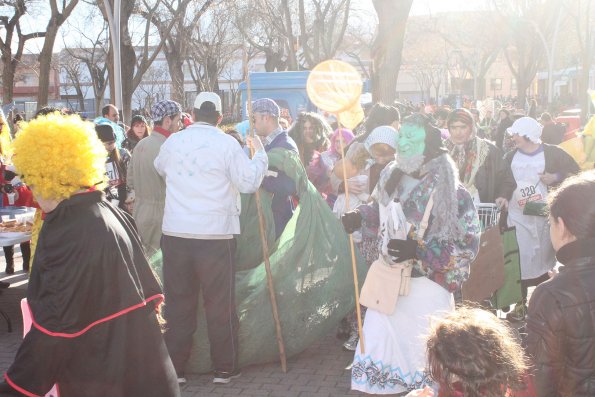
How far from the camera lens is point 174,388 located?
3488 mm

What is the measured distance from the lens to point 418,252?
4.16m

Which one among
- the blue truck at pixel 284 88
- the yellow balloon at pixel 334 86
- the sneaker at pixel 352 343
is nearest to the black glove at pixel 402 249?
the yellow balloon at pixel 334 86

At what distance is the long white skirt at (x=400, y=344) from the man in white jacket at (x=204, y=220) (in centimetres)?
127

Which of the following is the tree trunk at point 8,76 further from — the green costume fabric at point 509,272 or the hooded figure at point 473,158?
the green costume fabric at point 509,272

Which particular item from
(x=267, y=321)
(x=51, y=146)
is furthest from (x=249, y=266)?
(x=51, y=146)

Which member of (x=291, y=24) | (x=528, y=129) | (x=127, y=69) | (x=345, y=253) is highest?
(x=291, y=24)

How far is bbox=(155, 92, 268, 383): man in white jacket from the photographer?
4.94 meters

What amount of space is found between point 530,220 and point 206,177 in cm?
325

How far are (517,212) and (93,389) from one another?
4634 millimetres

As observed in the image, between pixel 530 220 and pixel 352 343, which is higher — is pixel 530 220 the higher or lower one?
the higher one

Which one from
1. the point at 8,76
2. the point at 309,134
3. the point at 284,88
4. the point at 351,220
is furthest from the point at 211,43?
the point at 351,220

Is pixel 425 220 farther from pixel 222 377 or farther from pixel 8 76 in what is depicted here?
pixel 8 76

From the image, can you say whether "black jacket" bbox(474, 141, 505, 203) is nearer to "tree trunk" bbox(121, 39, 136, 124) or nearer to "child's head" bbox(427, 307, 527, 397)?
"child's head" bbox(427, 307, 527, 397)

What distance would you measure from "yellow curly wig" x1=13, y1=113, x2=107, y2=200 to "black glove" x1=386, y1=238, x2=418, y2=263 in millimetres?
1609
